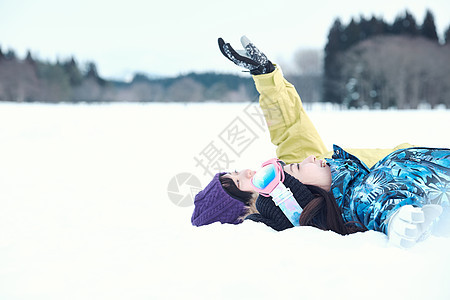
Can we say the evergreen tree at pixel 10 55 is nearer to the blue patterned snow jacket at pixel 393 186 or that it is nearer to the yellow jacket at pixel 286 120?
the yellow jacket at pixel 286 120

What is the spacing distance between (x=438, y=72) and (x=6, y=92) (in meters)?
35.4

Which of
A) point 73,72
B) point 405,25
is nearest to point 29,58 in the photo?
point 73,72

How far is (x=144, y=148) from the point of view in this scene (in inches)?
240

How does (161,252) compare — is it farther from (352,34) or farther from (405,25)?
(405,25)

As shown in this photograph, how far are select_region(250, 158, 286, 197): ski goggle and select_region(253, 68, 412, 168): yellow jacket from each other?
36.6 inches

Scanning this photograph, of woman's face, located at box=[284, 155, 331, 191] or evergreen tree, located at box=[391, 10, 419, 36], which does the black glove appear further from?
evergreen tree, located at box=[391, 10, 419, 36]

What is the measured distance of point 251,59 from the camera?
8.79 feet

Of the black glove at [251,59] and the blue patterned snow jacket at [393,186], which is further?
the black glove at [251,59]

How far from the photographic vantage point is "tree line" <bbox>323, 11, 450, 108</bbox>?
82.7ft

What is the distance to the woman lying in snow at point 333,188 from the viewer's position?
4.66ft

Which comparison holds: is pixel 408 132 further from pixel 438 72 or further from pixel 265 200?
pixel 438 72

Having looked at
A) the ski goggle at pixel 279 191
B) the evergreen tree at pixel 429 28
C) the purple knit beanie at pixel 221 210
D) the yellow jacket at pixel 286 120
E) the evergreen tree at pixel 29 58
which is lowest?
the purple knit beanie at pixel 221 210

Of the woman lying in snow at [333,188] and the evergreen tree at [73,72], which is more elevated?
the evergreen tree at [73,72]

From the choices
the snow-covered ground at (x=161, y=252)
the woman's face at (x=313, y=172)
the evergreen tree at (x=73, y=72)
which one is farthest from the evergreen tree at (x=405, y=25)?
the evergreen tree at (x=73, y=72)
